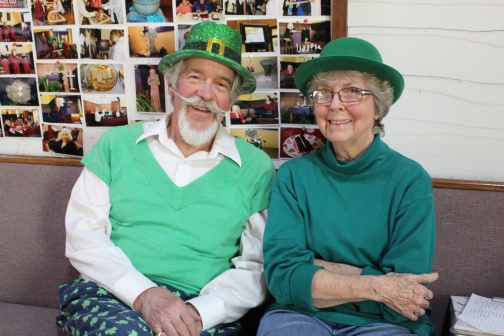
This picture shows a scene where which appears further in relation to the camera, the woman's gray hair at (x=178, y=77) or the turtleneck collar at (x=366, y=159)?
the woman's gray hair at (x=178, y=77)

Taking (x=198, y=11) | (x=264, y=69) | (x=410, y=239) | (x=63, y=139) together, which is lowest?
(x=410, y=239)

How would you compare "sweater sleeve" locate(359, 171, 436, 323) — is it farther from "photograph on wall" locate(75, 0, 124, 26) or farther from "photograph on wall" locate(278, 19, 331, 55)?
"photograph on wall" locate(75, 0, 124, 26)

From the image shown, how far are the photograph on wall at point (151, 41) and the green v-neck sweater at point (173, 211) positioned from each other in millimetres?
550

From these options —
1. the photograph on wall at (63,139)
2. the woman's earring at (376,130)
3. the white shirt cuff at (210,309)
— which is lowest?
the white shirt cuff at (210,309)

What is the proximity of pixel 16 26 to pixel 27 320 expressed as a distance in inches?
53.7

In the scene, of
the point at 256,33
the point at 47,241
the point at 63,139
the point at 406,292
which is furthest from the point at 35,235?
the point at 406,292

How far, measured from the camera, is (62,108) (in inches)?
101

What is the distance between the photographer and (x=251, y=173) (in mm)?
2020

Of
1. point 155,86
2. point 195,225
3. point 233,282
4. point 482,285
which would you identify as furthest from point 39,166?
point 482,285

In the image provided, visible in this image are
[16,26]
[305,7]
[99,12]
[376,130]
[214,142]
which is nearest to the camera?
[376,130]

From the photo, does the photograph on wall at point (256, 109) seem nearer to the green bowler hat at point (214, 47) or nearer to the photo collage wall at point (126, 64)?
the photo collage wall at point (126, 64)

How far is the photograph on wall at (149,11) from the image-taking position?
2.32 metres

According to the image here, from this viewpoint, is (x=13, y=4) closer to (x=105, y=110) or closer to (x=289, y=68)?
(x=105, y=110)

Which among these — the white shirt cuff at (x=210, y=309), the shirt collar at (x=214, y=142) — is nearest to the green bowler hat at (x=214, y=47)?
the shirt collar at (x=214, y=142)
